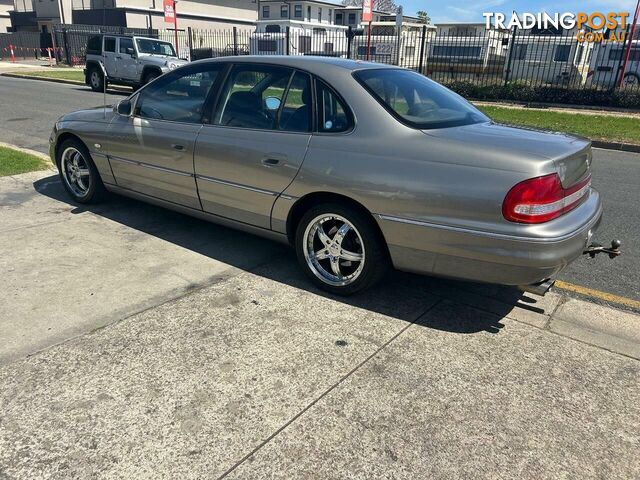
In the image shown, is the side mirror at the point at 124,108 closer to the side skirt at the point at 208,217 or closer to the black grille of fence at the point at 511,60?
the side skirt at the point at 208,217

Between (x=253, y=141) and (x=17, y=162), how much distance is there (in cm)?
497

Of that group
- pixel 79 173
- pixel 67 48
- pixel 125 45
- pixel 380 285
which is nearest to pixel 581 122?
pixel 380 285

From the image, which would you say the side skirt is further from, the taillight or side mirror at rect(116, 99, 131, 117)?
the taillight

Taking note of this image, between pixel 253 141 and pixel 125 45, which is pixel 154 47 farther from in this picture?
pixel 253 141

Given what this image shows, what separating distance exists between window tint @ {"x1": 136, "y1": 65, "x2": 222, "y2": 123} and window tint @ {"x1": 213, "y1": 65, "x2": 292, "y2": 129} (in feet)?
0.70

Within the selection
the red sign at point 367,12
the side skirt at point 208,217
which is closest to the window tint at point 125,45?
the red sign at point 367,12

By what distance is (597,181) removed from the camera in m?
7.22

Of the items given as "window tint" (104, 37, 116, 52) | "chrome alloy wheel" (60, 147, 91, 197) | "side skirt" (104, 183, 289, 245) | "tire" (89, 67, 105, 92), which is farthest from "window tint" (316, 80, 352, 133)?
"window tint" (104, 37, 116, 52)

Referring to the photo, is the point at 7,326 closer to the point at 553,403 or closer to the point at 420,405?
the point at 420,405

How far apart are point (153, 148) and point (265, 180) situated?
1.33 metres

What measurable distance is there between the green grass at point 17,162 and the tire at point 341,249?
4.90m

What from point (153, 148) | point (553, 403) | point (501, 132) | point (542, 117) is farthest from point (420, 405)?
point (542, 117)

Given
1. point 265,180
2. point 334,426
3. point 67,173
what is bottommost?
point 334,426

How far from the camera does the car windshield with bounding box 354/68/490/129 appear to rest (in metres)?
3.40
